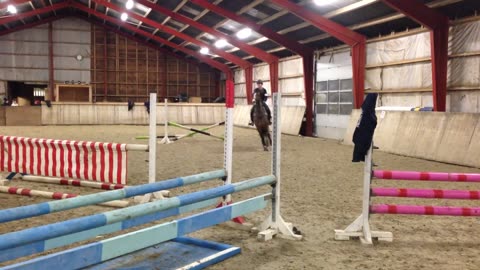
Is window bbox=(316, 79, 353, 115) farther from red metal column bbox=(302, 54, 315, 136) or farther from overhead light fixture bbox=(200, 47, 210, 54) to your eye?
overhead light fixture bbox=(200, 47, 210, 54)

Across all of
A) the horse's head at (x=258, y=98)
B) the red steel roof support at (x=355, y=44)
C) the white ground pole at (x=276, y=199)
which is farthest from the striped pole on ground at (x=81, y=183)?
the red steel roof support at (x=355, y=44)

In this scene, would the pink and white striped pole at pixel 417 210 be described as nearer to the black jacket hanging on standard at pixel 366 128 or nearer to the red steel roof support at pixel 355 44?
the black jacket hanging on standard at pixel 366 128

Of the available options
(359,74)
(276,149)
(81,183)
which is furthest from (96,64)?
(276,149)

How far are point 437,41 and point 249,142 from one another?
6.43m

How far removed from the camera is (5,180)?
21.0ft

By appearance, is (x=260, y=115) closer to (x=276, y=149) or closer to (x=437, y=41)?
(x=437, y=41)

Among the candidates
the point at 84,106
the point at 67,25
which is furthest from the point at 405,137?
the point at 67,25

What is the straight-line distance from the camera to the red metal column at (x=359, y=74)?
14.5 meters

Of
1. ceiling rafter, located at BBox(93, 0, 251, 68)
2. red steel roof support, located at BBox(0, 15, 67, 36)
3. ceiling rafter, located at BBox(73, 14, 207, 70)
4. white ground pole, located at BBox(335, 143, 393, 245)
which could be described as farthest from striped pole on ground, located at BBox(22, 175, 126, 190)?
ceiling rafter, located at BBox(73, 14, 207, 70)

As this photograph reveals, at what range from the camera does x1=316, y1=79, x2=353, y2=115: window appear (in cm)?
1574

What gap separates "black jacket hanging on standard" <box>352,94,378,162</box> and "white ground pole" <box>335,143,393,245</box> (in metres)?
0.09

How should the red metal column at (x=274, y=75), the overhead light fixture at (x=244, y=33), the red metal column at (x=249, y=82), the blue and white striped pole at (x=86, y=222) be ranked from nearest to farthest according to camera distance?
the blue and white striped pole at (x=86, y=222) < the overhead light fixture at (x=244, y=33) < the red metal column at (x=274, y=75) < the red metal column at (x=249, y=82)

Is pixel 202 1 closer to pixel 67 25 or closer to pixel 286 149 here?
pixel 286 149

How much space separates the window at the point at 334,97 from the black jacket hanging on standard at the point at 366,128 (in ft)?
39.3
